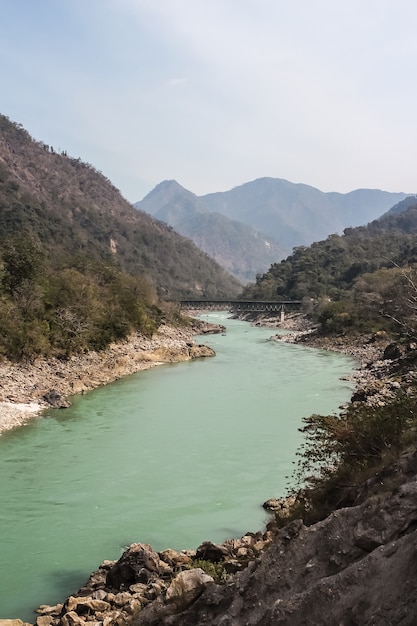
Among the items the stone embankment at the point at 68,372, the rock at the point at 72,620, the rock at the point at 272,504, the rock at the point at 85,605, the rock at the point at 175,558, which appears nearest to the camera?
the rock at the point at 72,620

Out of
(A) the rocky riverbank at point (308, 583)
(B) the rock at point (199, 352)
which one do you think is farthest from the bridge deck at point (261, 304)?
(A) the rocky riverbank at point (308, 583)

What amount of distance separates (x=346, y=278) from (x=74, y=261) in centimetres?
4390

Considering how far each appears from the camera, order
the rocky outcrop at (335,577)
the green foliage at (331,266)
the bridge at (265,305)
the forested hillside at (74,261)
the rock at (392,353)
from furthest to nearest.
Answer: the green foliage at (331,266) < the bridge at (265,305) < the rock at (392,353) < the forested hillside at (74,261) < the rocky outcrop at (335,577)

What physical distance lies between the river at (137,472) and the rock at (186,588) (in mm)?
2776

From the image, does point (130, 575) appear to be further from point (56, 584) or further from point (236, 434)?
point (236, 434)

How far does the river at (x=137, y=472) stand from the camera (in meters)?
8.91

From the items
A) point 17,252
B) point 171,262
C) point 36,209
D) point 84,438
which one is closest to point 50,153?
point 171,262

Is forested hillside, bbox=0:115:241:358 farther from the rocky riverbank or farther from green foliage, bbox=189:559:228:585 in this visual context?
the rocky riverbank

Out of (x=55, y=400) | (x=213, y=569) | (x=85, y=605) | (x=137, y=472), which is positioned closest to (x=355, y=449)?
(x=213, y=569)

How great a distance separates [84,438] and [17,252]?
538 inches

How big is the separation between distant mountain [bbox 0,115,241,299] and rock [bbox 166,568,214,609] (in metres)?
61.2

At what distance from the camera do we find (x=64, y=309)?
27.1 m

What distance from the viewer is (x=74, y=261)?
38.9 metres

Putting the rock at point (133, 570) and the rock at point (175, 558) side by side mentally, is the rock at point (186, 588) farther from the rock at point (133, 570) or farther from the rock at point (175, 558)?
the rock at point (175, 558)
